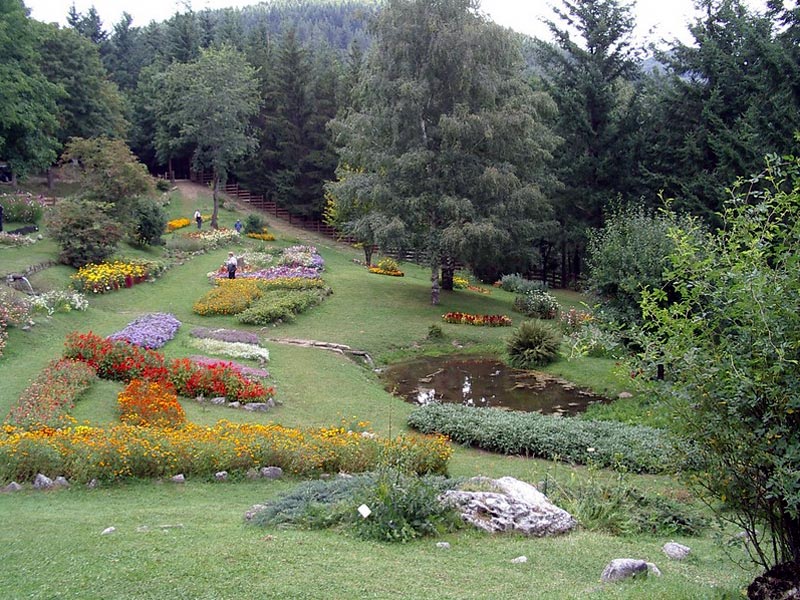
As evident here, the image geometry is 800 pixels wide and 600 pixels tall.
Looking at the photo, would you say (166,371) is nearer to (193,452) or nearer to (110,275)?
(193,452)

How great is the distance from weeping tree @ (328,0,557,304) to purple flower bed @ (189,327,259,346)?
26.0 feet

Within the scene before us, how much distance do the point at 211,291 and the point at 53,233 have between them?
6090 millimetres

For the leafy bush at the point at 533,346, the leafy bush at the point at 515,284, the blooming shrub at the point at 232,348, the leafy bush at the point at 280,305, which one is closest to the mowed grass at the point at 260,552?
the blooming shrub at the point at 232,348

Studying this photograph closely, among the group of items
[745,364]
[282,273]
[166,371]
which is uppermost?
[745,364]

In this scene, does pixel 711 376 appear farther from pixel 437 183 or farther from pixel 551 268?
pixel 551 268

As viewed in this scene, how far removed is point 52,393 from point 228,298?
11599 mm

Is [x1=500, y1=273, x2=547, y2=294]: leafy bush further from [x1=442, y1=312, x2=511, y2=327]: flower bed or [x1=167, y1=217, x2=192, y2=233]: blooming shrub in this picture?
[x1=167, y1=217, x2=192, y2=233]: blooming shrub

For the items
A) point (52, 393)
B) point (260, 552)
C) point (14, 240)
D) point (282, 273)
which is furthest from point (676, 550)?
point (14, 240)

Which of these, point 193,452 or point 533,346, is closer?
point 193,452

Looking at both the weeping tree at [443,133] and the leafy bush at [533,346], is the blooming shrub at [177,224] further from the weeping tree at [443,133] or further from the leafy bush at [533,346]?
the leafy bush at [533,346]

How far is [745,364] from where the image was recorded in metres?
4.59

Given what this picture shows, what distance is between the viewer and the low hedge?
1189cm

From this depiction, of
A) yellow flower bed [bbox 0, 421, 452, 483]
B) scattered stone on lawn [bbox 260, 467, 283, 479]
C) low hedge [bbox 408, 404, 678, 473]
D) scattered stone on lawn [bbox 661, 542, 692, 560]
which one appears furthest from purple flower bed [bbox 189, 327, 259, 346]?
scattered stone on lawn [bbox 661, 542, 692, 560]

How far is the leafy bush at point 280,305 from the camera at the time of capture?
2266cm
